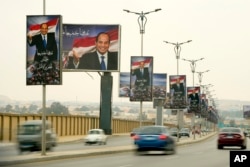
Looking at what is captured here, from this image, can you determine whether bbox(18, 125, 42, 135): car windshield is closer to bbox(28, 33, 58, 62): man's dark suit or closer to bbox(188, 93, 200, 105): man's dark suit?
bbox(28, 33, 58, 62): man's dark suit

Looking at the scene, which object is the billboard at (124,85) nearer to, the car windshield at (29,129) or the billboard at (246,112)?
the car windshield at (29,129)

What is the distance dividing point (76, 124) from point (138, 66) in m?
32.0

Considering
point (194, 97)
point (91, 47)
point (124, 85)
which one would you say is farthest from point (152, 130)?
point (124, 85)

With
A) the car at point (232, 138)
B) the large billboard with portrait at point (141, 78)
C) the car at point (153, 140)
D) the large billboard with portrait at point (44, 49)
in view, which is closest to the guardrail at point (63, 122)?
the large billboard with portrait at point (141, 78)

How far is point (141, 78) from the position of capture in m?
55.1

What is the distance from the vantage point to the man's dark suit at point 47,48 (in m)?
30.0

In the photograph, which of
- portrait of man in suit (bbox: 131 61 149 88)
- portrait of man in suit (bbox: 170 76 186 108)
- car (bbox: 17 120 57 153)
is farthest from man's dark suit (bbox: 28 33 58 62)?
portrait of man in suit (bbox: 170 76 186 108)

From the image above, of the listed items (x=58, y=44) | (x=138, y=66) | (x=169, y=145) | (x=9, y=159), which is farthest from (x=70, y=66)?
(x=9, y=159)

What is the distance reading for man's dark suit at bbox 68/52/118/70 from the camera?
64.6m

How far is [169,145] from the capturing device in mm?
35406

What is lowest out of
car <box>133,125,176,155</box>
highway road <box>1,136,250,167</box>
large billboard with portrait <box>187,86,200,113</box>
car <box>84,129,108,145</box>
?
car <box>84,129,108,145</box>

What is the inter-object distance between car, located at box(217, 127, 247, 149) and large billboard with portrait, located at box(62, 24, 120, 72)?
21959 mm

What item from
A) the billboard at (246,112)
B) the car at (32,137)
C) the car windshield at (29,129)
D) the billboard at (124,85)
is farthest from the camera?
the billboard at (246,112)

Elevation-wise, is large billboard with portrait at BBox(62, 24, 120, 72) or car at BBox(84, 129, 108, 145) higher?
large billboard with portrait at BBox(62, 24, 120, 72)
